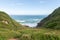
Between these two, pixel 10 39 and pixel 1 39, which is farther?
pixel 10 39

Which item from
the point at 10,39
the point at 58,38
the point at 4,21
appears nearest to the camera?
the point at 58,38

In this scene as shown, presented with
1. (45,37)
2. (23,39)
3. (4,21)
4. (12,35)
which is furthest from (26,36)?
(4,21)

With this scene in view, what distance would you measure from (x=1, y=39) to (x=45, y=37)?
3.73 meters

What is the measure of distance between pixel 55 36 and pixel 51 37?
0.36 meters

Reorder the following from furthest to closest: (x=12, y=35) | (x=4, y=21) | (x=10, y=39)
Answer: (x=4, y=21), (x=12, y=35), (x=10, y=39)

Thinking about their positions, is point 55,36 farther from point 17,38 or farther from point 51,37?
point 17,38

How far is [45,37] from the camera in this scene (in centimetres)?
1844

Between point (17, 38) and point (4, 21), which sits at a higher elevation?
point (4, 21)

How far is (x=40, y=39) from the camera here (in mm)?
18375

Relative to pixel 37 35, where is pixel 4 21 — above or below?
above

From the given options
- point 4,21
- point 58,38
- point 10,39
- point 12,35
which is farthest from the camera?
point 4,21

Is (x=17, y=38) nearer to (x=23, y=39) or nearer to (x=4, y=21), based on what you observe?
(x=23, y=39)

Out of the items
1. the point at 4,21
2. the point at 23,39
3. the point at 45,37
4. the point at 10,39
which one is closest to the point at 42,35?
the point at 45,37

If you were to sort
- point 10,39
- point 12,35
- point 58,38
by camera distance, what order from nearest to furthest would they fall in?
point 58,38 → point 10,39 → point 12,35
